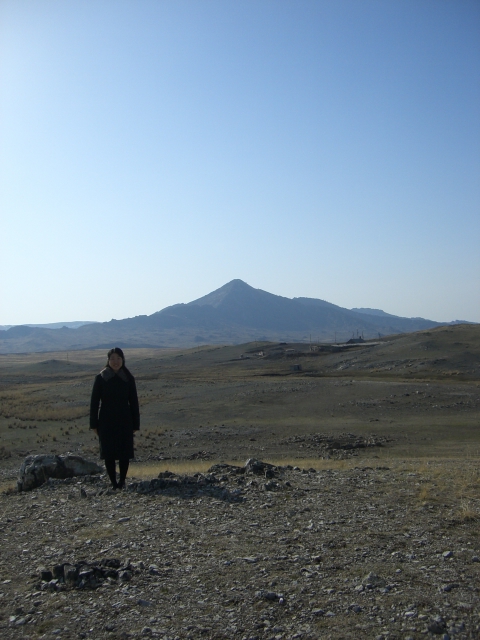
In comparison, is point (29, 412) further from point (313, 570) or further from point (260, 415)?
point (313, 570)

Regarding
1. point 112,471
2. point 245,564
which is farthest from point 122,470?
point 245,564

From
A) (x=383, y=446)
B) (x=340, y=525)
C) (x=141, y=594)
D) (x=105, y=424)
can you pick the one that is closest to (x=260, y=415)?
(x=383, y=446)

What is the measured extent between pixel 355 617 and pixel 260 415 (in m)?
29.7

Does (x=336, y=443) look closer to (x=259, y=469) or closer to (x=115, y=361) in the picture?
(x=259, y=469)

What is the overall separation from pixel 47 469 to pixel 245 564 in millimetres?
7627

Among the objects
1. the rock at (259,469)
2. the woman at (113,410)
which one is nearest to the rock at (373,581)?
the woman at (113,410)

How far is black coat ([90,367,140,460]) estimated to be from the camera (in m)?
9.58

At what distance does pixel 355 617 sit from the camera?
4574 mm

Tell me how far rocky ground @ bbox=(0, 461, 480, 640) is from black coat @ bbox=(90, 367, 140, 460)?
868mm

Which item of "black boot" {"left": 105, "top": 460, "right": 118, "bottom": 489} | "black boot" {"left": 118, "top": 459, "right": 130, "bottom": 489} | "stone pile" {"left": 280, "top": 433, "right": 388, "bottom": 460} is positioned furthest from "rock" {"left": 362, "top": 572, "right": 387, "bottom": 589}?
"stone pile" {"left": 280, "top": 433, "right": 388, "bottom": 460}

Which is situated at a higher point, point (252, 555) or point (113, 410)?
point (113, 410)

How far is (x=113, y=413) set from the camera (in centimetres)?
962

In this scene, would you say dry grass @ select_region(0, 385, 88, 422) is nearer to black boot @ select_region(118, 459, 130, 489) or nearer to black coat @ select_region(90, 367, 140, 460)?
black boot @ select_region(118, 459, 130, 489)

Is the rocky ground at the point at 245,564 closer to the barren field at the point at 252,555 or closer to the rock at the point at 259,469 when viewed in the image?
the barren field at the point at 252,555
